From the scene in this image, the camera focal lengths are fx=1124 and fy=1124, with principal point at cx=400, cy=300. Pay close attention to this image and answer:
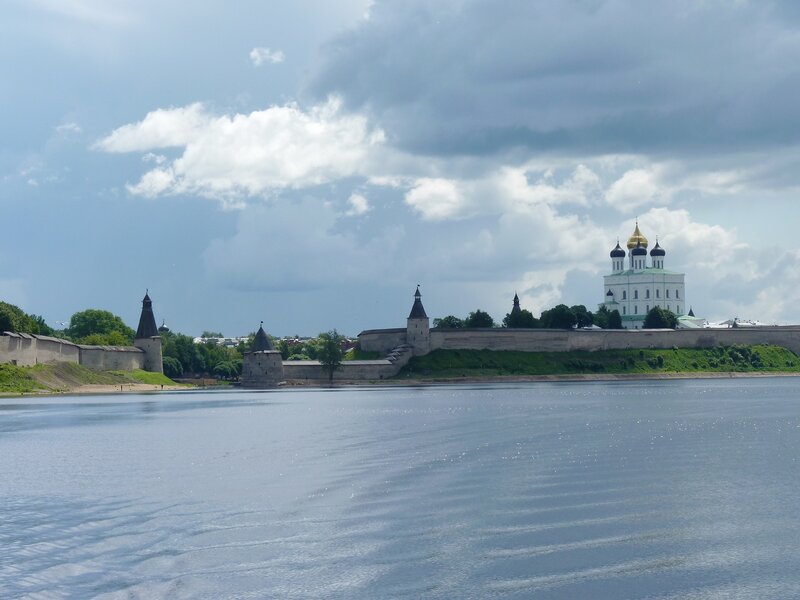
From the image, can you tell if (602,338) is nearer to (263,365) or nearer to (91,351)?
(263,365)

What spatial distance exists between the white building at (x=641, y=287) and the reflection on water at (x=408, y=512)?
7082cm

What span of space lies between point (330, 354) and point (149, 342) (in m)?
12.4

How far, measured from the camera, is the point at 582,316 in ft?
275

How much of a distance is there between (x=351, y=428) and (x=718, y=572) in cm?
1859

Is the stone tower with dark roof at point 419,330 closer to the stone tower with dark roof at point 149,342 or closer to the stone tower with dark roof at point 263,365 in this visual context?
the stone tower with dark roof at point 263,365

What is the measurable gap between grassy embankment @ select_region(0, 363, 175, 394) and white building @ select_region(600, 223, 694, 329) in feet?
151

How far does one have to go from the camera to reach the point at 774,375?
3201 inches

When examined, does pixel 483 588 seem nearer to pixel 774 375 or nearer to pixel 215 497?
pixel 215 497

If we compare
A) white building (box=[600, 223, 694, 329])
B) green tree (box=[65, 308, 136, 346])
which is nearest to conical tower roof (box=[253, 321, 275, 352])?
green tree (box=[65, 308, 136, 346])

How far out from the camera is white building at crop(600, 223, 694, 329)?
99.8 m

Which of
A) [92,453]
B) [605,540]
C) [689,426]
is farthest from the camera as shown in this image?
[689,426]

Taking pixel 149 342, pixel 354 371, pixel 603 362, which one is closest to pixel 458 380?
pixel 354 371

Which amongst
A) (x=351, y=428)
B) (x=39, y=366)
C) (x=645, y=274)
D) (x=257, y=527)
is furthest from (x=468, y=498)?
(x=645, y=274)

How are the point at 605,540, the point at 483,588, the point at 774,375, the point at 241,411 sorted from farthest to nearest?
the point at 774,375
the point at 241,411
the point at 605,540
the point at 483,588
